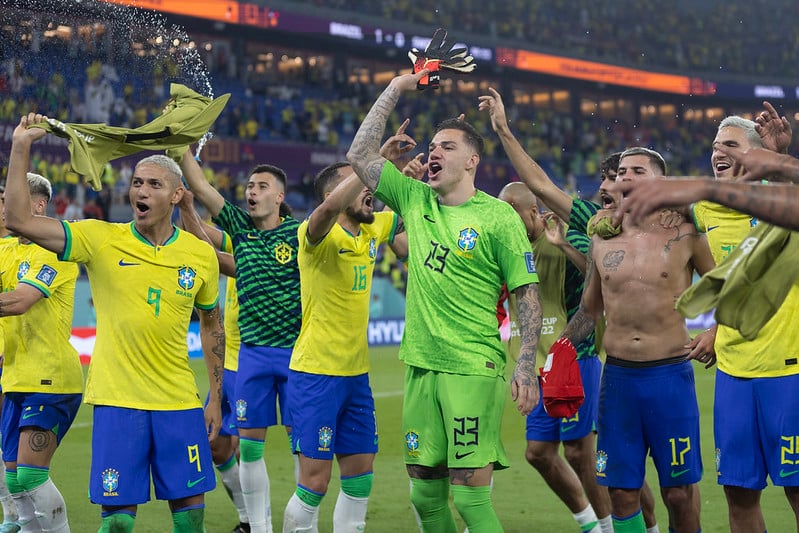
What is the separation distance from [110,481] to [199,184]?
2536 mm

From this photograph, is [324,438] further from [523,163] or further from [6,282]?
[6,282]

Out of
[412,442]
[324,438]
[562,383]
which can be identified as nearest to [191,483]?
[324,438]

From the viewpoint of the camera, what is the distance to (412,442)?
5.52 m

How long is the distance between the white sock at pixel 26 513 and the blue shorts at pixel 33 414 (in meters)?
0.38

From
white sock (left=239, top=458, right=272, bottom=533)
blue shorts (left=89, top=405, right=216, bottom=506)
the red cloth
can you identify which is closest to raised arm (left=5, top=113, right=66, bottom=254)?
blue shorts (left=89, top=405, right=216, bottom=506)

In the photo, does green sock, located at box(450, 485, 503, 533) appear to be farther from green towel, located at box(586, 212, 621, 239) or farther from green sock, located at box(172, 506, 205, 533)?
green towel, located at box(586, 212, 621, 239)

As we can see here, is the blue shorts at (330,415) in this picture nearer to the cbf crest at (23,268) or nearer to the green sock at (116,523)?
the green sock at (116,523)

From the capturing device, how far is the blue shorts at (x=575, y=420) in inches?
284

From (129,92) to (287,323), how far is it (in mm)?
20380

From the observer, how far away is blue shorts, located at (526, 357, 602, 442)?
284 inches

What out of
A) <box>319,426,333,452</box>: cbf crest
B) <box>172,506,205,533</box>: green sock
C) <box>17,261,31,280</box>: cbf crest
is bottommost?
<box>172,506,205,533</box>: green sock

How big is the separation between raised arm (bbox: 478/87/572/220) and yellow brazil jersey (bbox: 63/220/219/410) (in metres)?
1.99

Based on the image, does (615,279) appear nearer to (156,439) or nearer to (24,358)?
(156,439)

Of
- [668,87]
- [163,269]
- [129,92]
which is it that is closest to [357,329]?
[163,269]
